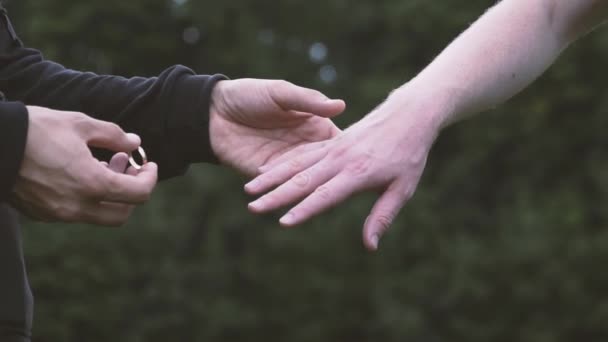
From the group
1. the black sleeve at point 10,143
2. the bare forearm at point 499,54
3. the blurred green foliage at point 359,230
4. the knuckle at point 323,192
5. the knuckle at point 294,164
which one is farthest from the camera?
the blurred green foliage at point 359,230

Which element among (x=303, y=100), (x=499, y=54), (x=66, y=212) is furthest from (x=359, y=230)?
(x=66, y=212)

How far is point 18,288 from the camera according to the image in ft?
5.10

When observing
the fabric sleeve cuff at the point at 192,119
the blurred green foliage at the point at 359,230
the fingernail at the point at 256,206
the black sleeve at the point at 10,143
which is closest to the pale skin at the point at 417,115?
the fingernail at the point at 256,206

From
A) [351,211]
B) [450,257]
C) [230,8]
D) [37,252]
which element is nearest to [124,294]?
[37,252]

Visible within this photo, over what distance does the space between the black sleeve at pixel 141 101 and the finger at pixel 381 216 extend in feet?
1.50

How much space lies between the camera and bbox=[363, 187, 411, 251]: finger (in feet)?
5.63

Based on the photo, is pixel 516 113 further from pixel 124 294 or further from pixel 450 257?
pixel 124 294

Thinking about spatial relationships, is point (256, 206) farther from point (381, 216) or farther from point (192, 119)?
point (192, 119)

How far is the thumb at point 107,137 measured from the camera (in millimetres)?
1534

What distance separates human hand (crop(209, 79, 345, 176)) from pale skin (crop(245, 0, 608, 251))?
8 cm

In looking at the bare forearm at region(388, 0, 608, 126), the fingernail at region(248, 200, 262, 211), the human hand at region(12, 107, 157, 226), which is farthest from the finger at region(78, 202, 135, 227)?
the bare forearm at region(388, 0, 608, 126)

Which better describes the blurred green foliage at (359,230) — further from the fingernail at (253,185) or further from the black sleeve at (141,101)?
the fingernail at (253,185)

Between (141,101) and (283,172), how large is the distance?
41 centimetres

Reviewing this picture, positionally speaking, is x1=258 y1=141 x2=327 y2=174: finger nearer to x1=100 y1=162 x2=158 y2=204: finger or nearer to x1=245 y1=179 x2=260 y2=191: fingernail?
x1=245 y1=179 x2=260 y2=191: fingernail
